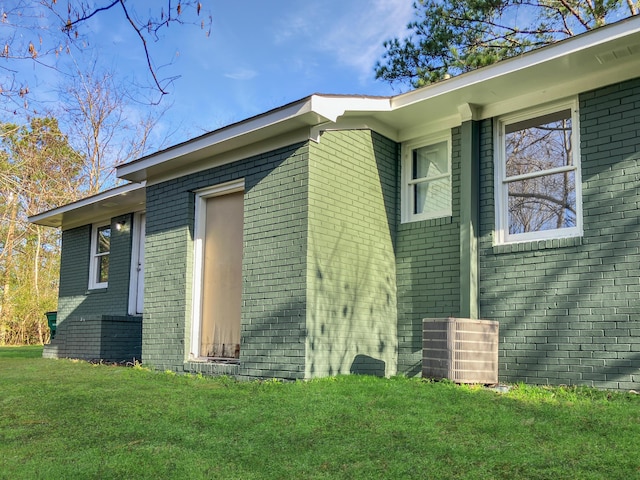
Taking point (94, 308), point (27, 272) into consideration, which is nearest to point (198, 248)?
point (94, 308)

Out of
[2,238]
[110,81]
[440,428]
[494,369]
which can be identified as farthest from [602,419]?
[2,238]

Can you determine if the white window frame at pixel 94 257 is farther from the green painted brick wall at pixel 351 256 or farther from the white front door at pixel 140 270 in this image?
the green painted brick wall at pixel 351 256

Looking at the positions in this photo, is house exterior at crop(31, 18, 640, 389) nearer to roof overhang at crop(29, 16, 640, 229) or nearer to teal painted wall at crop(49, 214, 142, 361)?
roof overhang at crop(29, 16, 640, 229)

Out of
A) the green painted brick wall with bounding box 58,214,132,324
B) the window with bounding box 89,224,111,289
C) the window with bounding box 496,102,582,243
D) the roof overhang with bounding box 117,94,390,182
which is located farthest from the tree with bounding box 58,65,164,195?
the window with bounding box 496,102,582,243

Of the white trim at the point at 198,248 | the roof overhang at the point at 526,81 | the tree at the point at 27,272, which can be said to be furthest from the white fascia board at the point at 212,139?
the tree at the point at 27,272

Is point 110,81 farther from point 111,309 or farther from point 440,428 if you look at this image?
point 440,428

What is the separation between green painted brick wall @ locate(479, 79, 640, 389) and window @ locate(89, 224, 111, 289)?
29.4ft

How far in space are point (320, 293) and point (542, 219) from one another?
2.57 metres

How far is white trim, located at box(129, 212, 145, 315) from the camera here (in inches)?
457

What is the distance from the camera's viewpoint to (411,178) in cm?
793

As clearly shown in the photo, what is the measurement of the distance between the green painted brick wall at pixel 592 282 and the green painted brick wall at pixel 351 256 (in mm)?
1440

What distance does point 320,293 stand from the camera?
6.68m

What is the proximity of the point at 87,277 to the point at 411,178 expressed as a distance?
26.9 ft

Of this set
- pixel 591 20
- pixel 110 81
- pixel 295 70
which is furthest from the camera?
pixel 110 81
